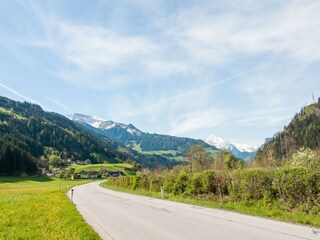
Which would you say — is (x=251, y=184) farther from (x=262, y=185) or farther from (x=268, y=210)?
(x=268, y=210)

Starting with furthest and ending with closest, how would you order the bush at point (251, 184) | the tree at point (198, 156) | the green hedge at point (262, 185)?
the tree at point (198, 156), the bush at point (251, 184), the green hedge at point (262, 185)

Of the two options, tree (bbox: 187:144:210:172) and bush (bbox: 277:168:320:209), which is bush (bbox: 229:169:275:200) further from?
tree (bbox: 187:144:210:172)

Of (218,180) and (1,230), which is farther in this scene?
(218,180)

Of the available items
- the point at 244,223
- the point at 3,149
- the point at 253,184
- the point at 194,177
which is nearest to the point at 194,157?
the point at 194,177

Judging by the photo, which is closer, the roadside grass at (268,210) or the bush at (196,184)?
the roadside grass at (268,210)

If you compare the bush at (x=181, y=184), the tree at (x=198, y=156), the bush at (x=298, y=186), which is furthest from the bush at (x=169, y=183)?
A: the tree at (x=198, y=156)

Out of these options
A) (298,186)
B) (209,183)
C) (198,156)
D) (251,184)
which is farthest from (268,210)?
(198,156)

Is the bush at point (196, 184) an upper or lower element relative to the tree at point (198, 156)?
lower

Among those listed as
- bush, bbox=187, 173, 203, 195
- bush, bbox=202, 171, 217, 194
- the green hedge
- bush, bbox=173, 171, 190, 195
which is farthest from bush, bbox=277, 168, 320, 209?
bush, bbox=173, 171, 190, 195

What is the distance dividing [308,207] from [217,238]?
7300mm

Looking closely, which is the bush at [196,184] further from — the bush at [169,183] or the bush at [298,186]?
the bush at [298,186]

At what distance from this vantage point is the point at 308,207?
49.6 feet

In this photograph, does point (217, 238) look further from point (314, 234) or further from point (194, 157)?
point (194, 157)

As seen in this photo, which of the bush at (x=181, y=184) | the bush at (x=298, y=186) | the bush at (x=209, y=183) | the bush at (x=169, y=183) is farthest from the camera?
the bush at (x=169, y=183)
